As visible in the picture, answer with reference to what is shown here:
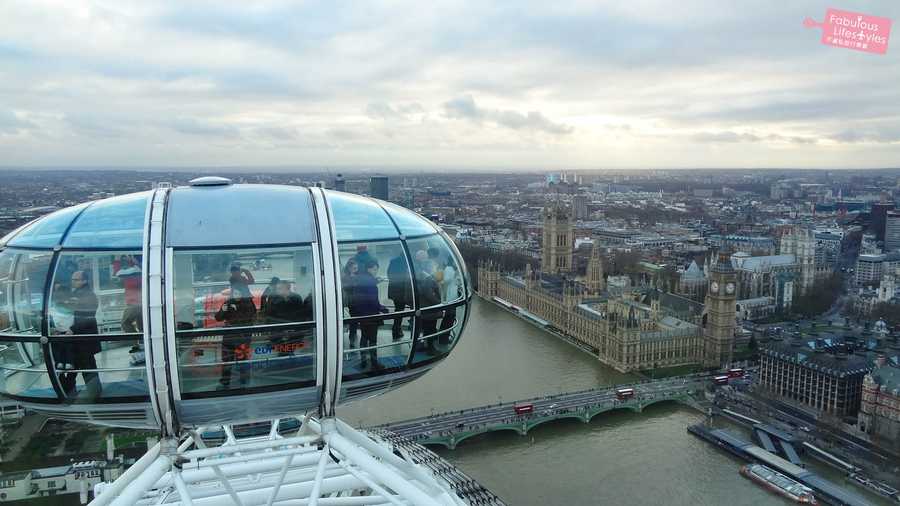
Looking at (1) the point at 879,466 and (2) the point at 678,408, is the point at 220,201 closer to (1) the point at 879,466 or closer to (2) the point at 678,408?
(1) the point at 879,466

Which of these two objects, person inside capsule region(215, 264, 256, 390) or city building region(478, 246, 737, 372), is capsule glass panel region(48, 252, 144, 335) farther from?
city building region(478, 246, 737, 372)

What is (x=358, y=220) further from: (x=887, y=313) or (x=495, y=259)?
(x=495, y=259)

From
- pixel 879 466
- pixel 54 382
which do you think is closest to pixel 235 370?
pixel 54 382

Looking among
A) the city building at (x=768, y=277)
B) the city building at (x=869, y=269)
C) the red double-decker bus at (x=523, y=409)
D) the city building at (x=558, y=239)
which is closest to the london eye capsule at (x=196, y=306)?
the red double-decker bus at (x=523, y=409)

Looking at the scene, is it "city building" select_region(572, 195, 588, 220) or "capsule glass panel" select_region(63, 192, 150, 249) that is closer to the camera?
"capsule glass panel" select_region(63, 192, 150, 249)

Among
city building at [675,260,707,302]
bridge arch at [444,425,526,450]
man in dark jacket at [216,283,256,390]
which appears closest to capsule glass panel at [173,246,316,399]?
man in dark jacket at [216,283,256,390]

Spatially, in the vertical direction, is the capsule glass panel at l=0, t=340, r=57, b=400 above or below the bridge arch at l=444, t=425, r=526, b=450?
above

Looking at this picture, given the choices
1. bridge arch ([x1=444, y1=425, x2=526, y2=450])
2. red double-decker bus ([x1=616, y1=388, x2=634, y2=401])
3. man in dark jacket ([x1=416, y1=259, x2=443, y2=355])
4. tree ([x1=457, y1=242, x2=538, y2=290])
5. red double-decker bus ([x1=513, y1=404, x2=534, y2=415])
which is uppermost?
man in dark jacket ([x1=416, y1=259, x2=443, y2=355])
